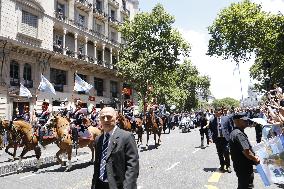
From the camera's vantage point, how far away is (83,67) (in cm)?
4038

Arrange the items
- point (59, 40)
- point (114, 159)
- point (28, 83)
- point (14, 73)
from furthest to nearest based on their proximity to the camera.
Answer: point (59, 40), point (28, 83), point (14, 73), point (114, 159)

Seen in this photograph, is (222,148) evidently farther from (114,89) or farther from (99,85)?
(114,89)

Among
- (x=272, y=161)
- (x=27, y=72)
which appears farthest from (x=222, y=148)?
(x=27, y=72)

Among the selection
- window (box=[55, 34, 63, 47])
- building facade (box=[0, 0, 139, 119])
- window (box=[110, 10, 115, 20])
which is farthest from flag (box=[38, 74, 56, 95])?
window (box=[110, 10, 115, 20])

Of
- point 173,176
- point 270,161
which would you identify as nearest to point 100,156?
point 270,161

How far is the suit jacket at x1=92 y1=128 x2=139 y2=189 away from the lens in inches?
180

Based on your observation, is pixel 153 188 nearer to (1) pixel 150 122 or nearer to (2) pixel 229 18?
(1) pixel 150 122

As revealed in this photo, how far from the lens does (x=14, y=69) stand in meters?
30.5

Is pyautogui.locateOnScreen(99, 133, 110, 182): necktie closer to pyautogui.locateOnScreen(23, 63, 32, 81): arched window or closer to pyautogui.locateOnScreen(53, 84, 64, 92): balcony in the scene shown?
pyautogui.locateOnScreen(23, 63, 32, 81): arched window

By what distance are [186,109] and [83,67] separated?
5504 cm

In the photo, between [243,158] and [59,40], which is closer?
[243,158]

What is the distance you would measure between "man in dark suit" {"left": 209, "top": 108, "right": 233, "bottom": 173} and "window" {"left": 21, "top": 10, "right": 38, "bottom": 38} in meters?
23.1

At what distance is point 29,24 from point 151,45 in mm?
18449

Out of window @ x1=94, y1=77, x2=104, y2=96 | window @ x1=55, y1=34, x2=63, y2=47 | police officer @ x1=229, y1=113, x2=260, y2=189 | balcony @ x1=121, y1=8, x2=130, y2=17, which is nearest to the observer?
police officer @ x1=229, y1=113, x2=260, y2=189
